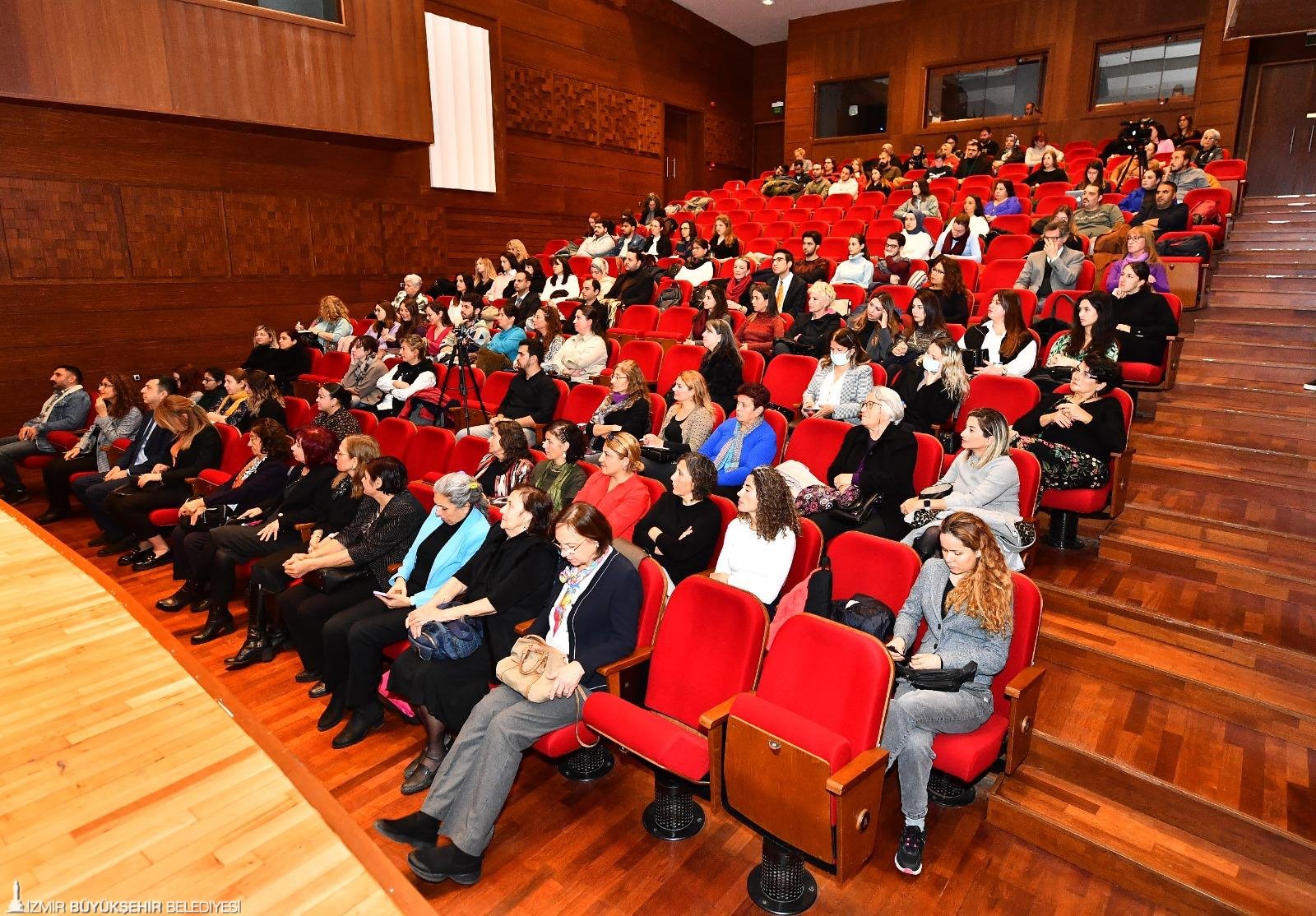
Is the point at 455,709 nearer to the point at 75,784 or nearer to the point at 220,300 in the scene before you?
the point at 75,784

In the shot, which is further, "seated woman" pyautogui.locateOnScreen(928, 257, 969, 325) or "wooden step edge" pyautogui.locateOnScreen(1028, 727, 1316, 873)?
"seated woman" pyautogui.locateOnScreen(928, 257, 969, 325)

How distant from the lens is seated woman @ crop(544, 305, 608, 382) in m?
4.70

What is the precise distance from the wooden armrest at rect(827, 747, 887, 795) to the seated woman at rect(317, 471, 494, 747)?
4.52 ft

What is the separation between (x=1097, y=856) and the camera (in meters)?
1.83

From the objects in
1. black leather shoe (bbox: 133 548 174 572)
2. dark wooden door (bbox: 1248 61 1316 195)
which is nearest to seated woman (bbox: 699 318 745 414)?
black leather shoe (bbox: 133 548 174 572)

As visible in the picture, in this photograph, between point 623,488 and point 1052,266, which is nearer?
point 623,488

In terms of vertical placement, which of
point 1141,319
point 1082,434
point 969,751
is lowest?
point 969,751

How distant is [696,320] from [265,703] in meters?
3.09

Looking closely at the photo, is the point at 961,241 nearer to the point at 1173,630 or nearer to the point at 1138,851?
the point at 1173,630

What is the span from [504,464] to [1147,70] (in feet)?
28.0

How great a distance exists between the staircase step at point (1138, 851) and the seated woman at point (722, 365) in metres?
2.29

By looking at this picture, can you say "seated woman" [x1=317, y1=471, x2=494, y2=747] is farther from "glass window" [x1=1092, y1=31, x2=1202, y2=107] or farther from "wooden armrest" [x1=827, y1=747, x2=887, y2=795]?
"glass window" [x1=1092, y1=31, x2=1202, y2=107]

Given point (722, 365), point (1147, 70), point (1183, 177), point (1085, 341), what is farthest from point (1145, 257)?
point (1147, 70)

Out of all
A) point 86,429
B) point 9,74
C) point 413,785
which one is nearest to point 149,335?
point 86,429
